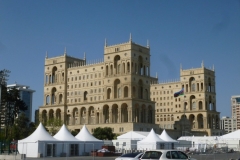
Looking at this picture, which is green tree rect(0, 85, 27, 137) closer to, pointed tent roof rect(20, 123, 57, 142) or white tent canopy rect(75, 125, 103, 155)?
white tent canopy rect(75, 125, 103, 155)

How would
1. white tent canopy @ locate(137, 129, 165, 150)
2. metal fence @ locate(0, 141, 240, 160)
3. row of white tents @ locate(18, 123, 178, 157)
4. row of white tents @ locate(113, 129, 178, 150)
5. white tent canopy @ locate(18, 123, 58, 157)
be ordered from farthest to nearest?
row of white tents @ locate(113, 129, 178, 150), white tent canopy @ locate(137, 129, 165, 150), row of white tents @ locate(18, 123, 178, 157), white tent canopy @ locate(18, 123, 58, 157), metal fence @ locate(0, 141, 240, 160)

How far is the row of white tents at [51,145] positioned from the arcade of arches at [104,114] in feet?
109

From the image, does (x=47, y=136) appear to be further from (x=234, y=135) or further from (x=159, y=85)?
(x=159, y=85)

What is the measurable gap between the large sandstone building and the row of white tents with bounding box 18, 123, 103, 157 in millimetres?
30846

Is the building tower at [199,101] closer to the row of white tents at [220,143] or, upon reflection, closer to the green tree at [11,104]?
the row of white tents at [220,143]

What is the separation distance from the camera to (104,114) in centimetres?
9638

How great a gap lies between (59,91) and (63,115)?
7540mm

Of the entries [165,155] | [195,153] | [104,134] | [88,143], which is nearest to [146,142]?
[195,153]

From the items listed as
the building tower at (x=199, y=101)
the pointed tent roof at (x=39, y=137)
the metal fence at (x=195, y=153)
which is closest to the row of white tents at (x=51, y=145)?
the pointed tent roof at (x=39, y=137)

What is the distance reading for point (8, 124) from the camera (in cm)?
8962

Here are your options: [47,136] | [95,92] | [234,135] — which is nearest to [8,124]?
[95,92]

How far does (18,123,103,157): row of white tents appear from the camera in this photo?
4994 cm

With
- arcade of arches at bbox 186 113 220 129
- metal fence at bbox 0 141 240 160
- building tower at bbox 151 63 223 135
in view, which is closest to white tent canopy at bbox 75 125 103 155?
metal fence at bbox 0 141 240 160

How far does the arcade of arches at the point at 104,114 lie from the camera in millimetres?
90938
